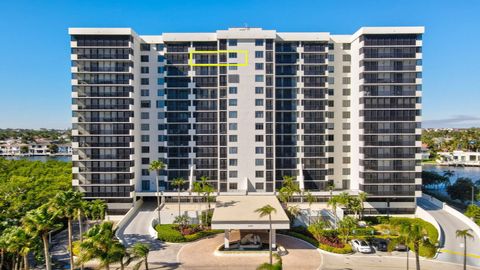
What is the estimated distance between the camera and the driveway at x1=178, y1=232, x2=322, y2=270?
42.9 meters

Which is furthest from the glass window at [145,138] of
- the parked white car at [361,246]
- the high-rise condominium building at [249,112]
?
the parked white car at [361,246]

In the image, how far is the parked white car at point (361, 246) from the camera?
47688 mm

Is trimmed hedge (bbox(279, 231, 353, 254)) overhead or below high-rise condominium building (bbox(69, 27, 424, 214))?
below

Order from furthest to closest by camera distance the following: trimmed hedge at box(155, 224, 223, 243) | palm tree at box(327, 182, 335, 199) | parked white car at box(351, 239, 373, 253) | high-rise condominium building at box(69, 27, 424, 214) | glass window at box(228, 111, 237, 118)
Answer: glass window at box(228, 111, 237, 118) → palm tree at box(327, 182, 335, 199) → high-rise condominium building at box(69, 27, 424, 214) → trimmed hedge at box(155, 224, 223, 243) → parked white car at box(351, 239, 373, 253)

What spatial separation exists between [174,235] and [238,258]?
41.9ft

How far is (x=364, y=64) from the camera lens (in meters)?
65.6

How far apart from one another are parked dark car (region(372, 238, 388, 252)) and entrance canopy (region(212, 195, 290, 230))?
1608 centimetres

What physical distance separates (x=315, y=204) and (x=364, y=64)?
33.5 metres

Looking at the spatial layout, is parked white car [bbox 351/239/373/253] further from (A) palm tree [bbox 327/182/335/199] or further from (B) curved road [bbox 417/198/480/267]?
(A) palm tree [bbox 327/182/335/199]

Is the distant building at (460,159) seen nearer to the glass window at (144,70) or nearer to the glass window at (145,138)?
the glass window at (145,138)

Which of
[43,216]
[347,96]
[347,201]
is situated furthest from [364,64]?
[43,216]

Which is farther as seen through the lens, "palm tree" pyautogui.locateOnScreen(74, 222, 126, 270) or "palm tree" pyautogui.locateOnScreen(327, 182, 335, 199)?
"palm tree" pyautogui.locateOnScreen(327, 182, 335, 199)

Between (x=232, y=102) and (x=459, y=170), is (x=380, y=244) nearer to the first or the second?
(x=232, y=102)

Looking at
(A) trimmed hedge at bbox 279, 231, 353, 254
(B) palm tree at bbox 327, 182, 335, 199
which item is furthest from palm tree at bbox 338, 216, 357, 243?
(B) palm tree at bbox 327, 182, 335, 199
